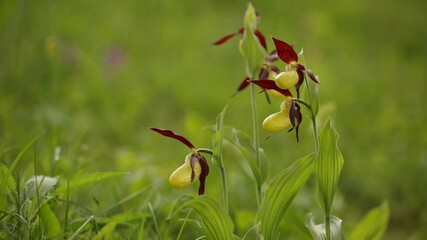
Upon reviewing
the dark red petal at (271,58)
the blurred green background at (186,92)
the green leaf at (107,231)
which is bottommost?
the blurred green background at (186,92)

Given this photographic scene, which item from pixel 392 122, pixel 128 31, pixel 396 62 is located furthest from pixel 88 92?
pixel 396 62

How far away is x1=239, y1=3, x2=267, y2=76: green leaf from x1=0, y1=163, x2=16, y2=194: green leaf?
0.58 metres

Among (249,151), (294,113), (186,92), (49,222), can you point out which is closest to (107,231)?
(49,222)

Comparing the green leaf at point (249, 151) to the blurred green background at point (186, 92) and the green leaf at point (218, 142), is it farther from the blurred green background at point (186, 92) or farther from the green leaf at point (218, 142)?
the blurred green background at point (186, 92)

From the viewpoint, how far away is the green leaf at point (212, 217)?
951mm

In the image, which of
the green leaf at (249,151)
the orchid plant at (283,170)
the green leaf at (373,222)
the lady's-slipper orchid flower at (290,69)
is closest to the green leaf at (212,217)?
the orchid plant at (283,170)

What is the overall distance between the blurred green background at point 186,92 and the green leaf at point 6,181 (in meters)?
0.07

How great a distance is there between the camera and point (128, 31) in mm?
3852

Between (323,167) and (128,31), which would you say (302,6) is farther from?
(323,167)

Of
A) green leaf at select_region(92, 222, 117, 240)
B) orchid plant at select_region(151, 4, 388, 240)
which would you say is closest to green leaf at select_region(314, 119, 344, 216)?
orchid plant at select_region(151, 4, 388, 240)

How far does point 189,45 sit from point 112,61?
0.97m

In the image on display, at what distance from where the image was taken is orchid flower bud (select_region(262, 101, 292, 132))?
0.98m

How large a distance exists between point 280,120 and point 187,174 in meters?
0.21

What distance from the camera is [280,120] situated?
988 millimetres
